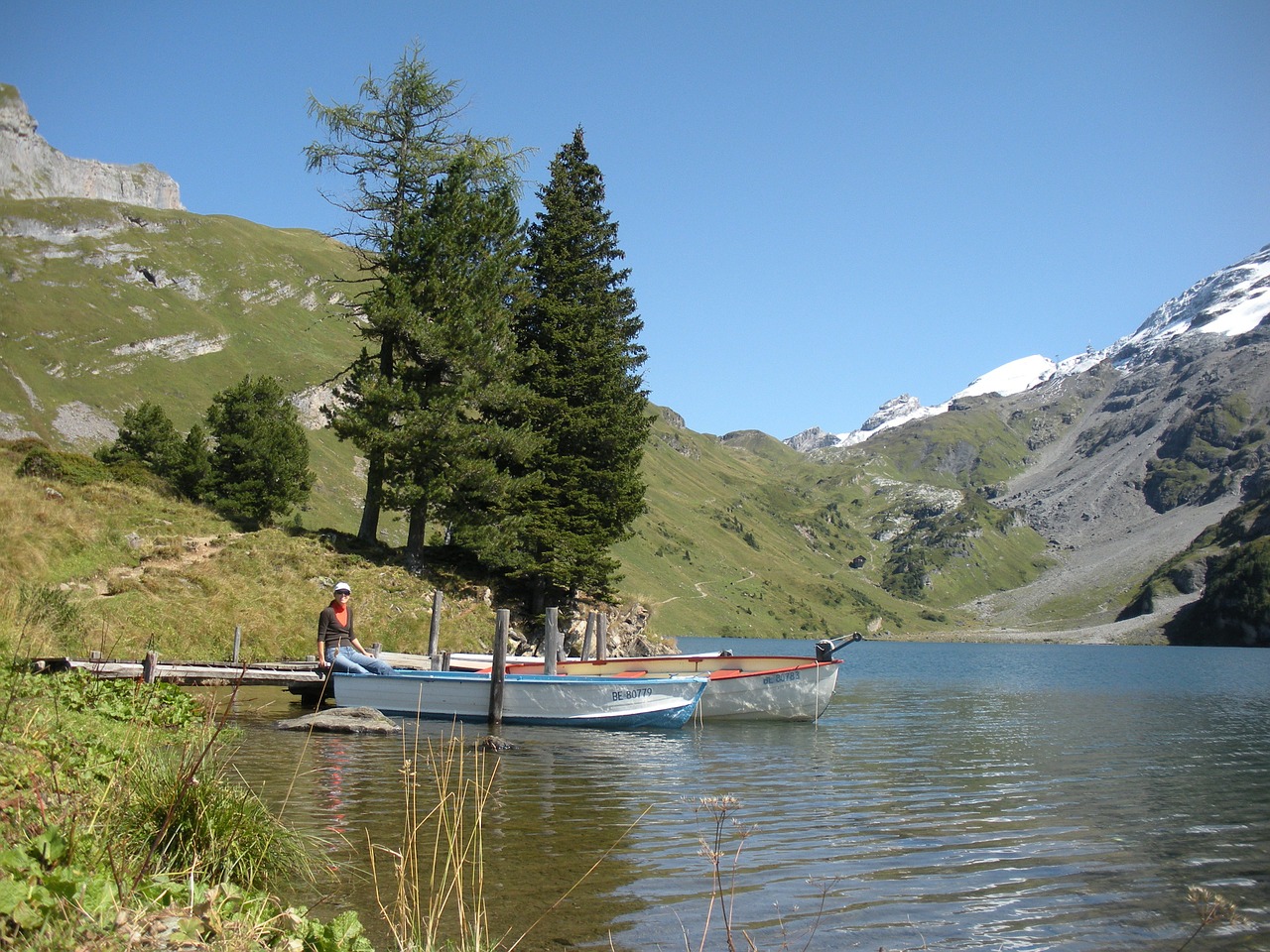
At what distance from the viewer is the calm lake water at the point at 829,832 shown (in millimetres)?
8938

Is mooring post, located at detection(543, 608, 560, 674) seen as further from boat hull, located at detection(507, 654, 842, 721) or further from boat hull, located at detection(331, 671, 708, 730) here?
boat hull, located at detection(331, 671, 708, 730)

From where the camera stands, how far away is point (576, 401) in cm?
4200

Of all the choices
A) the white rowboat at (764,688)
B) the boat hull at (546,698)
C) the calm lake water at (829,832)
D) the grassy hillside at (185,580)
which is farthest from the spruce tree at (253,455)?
the boat hull at (546,698)

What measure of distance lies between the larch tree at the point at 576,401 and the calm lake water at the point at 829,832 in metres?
15.1

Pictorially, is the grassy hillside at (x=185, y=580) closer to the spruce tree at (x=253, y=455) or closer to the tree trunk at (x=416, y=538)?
the tree trunk at (x=416, y=538)

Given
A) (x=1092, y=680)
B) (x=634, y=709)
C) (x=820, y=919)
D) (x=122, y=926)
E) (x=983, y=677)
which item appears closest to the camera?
(x=122, y=926)

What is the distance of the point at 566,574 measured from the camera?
39.0 metres

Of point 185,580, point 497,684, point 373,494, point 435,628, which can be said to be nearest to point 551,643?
point 497,684

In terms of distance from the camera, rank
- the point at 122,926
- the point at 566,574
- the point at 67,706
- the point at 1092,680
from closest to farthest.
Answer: the point at 122,926
the point at 67,706
the point at 566,574
the point at 1092,680

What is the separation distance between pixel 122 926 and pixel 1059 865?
1127 cm

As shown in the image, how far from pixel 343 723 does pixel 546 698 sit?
587cm

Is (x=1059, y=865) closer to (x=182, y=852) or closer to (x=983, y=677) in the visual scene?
(x=182, y=852)

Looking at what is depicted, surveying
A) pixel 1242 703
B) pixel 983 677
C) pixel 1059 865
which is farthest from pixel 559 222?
pixel 983 677

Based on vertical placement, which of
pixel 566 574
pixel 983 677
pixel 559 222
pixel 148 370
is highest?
pixel 148 370
